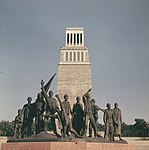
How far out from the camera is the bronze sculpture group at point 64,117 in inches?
440

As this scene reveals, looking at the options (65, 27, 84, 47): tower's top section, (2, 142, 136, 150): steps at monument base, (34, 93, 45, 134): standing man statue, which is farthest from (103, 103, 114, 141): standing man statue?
(65, 27, 84, 47): tower's top section

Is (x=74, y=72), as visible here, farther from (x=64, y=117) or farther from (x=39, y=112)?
(x=64, y=117)

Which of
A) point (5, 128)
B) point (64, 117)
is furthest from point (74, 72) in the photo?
point (64, 117)

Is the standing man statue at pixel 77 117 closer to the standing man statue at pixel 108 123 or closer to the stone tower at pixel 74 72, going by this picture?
the standing man statue at pixel 108 123

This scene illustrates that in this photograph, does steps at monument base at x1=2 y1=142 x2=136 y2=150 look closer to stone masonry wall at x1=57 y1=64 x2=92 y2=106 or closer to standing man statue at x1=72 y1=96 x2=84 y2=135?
standing man statue at x1=72 y1=96 x2=84 y2=135

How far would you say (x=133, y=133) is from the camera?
5244 cm

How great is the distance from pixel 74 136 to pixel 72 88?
41854 millimetres

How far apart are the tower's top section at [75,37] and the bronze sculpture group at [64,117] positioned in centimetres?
4675

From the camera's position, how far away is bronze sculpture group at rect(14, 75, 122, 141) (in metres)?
11.2

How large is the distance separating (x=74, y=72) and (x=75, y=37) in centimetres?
922

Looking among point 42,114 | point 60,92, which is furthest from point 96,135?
point 60,92

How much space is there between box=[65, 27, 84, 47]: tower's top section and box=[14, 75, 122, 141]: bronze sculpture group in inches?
1840

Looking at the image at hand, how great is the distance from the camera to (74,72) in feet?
177

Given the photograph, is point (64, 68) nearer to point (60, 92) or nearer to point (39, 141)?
point (60, 92)
